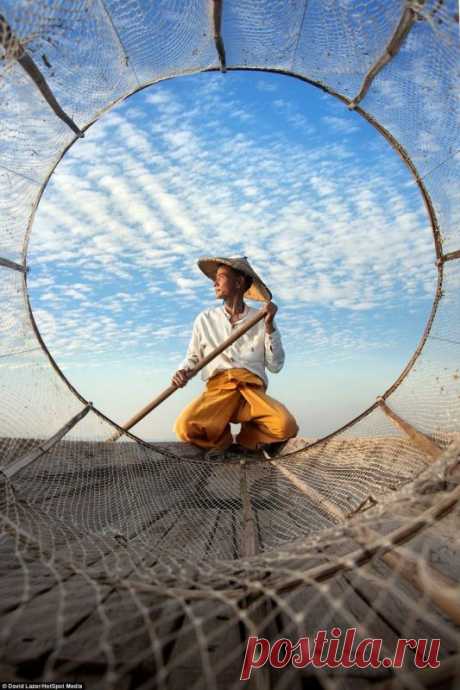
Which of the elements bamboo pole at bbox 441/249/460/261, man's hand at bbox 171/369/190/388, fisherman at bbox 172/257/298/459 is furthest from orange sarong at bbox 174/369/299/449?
bamboo pole at bbox 441/249/460/261

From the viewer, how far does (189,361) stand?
3785 millimetres

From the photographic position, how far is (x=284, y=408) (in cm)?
344

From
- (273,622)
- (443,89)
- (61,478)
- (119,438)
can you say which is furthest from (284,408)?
(273,622)

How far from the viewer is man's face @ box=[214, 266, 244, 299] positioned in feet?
12.2

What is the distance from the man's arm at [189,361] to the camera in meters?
3.57

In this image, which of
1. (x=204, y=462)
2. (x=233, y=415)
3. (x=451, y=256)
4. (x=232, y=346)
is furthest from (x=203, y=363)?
(x=451, y=256)

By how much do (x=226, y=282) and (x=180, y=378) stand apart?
86 centimetres

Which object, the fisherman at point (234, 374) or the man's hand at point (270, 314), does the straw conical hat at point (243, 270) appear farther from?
the man's hand at point (270, 314)

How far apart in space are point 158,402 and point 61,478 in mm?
1153

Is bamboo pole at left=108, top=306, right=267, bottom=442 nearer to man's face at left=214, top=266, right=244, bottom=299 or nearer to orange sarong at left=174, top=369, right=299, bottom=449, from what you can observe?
orange sarong at left=174, top=369, right=299, bottom=449

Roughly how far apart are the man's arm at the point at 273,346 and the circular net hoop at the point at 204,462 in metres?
0.88

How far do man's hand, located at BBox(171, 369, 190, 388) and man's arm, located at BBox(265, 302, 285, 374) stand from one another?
0.67 m

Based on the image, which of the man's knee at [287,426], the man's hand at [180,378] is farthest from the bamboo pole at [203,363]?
the man's knee at [287,426]

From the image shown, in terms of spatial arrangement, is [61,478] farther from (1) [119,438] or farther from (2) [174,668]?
(2) [174,668]
